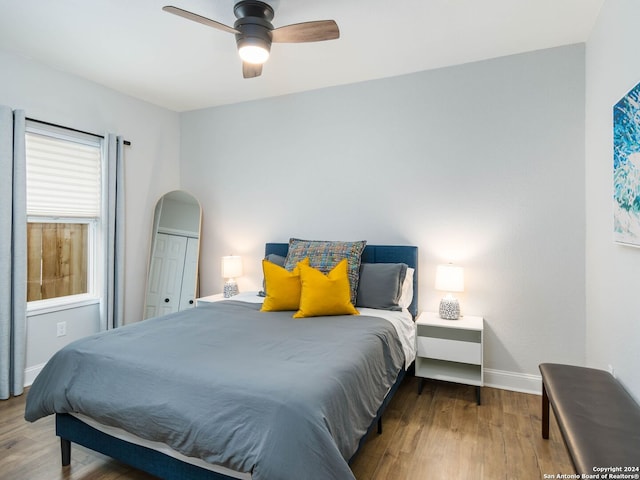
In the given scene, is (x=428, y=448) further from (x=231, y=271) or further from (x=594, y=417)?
(x=231, y=271)

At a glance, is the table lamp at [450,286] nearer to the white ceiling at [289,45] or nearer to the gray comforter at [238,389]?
the gray comforter at [238,389]

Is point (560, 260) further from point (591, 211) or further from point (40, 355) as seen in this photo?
point (40, 355)

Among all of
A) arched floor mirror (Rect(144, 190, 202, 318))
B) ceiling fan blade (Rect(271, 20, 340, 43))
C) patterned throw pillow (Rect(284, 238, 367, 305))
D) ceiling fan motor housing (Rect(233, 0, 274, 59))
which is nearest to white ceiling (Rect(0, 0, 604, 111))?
ceiling fan motor housing (Rect(233, 0, 274, 59))

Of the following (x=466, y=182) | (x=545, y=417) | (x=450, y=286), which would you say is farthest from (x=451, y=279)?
(x=545, y=417)

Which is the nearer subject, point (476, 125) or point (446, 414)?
point (446, 414)

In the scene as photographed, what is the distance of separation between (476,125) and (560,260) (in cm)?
125

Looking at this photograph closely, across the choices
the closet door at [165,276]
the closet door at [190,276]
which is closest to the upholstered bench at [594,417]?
the closet door at [190,276]

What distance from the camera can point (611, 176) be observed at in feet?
7.07

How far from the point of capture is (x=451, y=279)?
9.60 ft

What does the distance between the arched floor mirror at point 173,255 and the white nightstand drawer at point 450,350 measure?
2.56 meters

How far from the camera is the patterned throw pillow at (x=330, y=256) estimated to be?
119 inches

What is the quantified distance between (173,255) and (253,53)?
8.53ft

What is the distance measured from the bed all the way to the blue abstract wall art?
1.38 m

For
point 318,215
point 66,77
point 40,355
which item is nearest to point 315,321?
point 318,215
